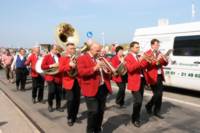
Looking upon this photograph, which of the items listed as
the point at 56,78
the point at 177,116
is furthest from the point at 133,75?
the point at 56,78

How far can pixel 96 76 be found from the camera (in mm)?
7094

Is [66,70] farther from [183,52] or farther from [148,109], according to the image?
[183,52]

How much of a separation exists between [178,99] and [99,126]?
5.70m

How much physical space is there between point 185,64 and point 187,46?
0.60 metres

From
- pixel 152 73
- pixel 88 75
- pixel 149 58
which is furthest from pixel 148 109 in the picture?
pixel 88 75

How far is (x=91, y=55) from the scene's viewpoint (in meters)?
7.06

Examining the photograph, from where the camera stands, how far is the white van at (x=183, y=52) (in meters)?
12.5

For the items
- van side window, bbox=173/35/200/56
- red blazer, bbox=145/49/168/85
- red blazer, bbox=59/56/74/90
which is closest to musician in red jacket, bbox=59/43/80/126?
red blazer, bbox=59/56/74/90

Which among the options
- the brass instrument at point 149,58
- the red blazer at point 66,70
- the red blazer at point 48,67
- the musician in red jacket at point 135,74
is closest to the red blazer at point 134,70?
the musician in red jacket at point 135,74

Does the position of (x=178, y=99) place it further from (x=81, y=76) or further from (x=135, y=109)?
(x=81, y=76)

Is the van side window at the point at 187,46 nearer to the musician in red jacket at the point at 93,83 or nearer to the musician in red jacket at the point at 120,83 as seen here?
the musician in red jacket at the point at 120,83

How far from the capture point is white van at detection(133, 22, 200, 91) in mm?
12508

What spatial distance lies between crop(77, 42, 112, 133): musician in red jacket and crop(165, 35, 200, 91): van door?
5893mm

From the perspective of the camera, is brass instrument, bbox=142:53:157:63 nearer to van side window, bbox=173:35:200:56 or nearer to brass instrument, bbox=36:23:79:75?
brass instrument, bbox=36:23:79:75
